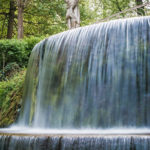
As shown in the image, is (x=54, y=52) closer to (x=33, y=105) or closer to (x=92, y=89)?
(x=33, y=105)

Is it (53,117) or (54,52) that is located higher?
(54,52)

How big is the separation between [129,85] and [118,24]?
5.59 feet

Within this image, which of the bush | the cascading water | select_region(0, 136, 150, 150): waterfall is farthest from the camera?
the bush

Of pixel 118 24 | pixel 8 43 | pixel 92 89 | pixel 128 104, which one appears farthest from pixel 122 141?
pixel 8 43

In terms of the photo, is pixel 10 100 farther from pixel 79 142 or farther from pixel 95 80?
pixel 79 142

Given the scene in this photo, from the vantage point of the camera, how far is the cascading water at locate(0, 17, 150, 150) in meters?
6.29

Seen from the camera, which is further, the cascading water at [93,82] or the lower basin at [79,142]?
the cascading water at [93,82]

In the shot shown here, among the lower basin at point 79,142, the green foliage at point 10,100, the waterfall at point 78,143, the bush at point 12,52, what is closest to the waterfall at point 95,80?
the green foliage at point 10,100

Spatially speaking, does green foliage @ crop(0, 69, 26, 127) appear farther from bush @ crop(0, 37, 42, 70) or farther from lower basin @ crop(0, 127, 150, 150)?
lower basin @ crop(0, 127, 150, 150)

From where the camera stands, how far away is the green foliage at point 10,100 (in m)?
9.05

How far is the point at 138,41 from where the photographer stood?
693 cm

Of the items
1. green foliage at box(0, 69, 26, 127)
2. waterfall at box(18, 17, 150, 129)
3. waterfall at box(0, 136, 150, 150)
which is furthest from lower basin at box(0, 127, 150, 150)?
green foliage at box(0, 69, 26, 127)

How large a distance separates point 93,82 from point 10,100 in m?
3.69

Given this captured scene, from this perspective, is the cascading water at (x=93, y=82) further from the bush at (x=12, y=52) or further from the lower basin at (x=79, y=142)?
the bush at (x=12, y=52)
